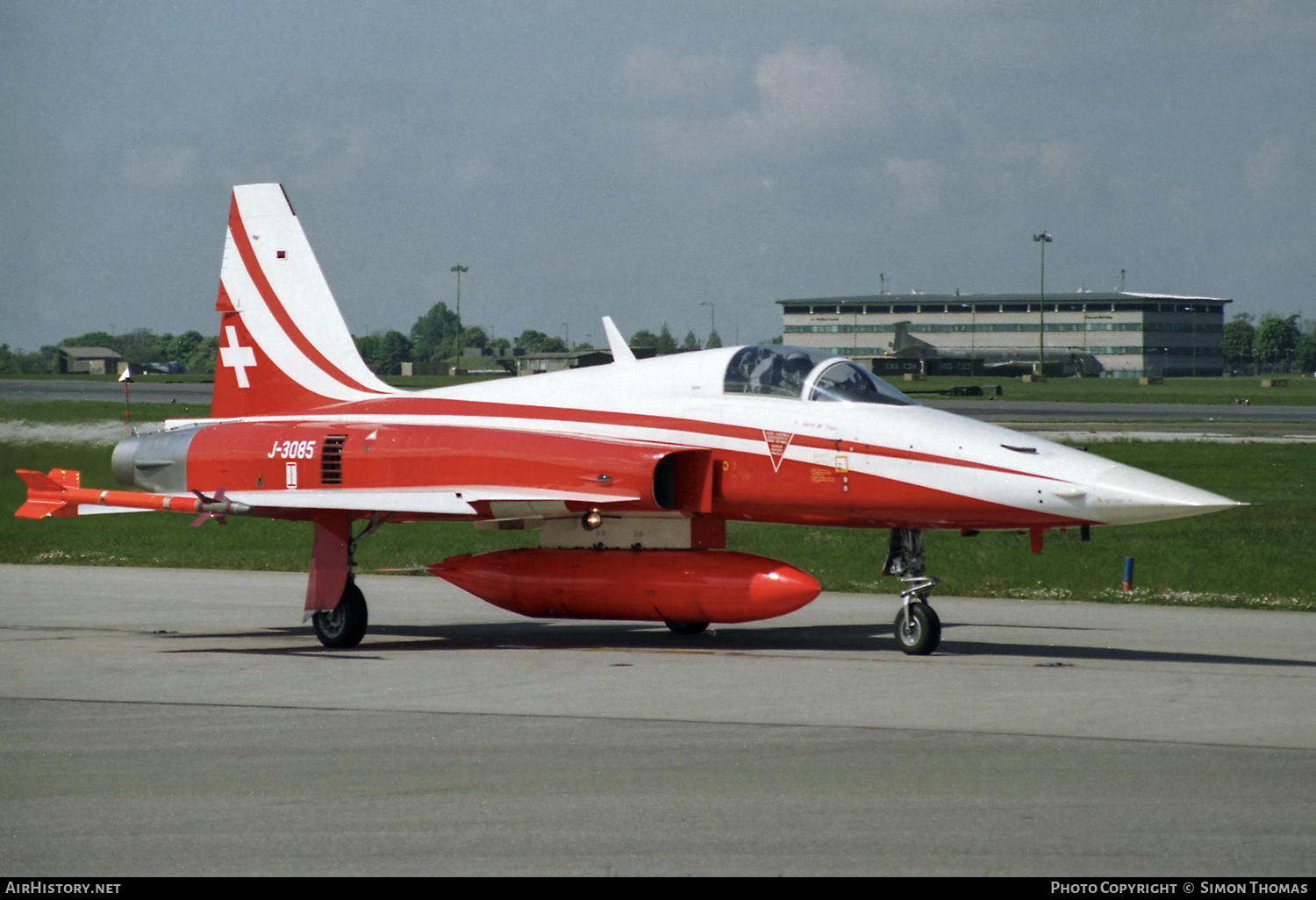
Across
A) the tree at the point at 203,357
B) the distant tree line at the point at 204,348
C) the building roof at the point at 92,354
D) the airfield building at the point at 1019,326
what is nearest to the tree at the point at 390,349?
the distant tree line at the point at 204,348

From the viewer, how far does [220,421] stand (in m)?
16.9

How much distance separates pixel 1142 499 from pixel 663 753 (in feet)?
16.3

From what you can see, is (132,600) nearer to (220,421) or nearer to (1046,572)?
(220,421)

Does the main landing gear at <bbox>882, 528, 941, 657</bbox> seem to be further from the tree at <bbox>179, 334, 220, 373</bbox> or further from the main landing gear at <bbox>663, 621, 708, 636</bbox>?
the tree at <bbox>179, 334, 220, 373</bbox>

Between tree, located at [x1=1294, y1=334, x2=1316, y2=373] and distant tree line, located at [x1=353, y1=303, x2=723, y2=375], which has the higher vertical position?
tree, located at [x1=1294, y1=334, x2=1316, y2=373]

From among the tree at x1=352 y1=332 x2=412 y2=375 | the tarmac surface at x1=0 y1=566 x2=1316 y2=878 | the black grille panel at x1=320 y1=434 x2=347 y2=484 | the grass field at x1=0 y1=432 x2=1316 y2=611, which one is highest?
the tree at x1=352 y1=332 x2=412 y2=375

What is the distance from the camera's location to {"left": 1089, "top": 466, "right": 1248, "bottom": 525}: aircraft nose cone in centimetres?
1165

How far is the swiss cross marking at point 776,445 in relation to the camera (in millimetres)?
13797

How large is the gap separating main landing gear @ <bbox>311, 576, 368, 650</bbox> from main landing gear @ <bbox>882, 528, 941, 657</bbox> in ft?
17.2

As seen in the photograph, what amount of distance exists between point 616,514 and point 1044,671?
451cm

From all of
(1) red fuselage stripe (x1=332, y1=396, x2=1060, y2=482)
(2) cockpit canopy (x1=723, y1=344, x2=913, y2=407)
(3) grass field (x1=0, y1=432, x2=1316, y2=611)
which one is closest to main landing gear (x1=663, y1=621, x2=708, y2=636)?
Answer: (1) red fuselage stripe (x1=332, y1=396, x2=1060, y2=482)

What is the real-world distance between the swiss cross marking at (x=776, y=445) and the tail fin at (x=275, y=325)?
204 inches

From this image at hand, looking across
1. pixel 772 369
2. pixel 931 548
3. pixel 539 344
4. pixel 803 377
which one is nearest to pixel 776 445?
pixel 803 377
